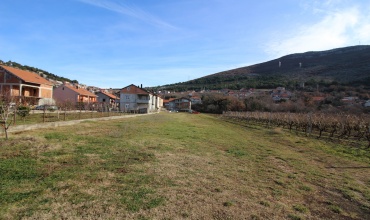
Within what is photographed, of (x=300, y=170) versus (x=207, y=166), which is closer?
(x=207, y=166)

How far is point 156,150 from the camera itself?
32.0 ft

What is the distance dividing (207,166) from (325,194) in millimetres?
3416

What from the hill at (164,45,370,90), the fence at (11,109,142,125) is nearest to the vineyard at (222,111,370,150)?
the fence at (11,109,142,125)

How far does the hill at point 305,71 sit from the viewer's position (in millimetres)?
81806

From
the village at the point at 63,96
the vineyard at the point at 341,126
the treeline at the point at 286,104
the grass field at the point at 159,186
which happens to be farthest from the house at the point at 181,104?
the grass field at the point at 159,186

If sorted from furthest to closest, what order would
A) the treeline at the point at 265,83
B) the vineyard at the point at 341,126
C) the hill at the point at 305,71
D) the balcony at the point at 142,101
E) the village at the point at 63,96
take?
the hill at the point at 305,71, the treeline at the point at 265,83, the balcony at the point at 142,101, the village at the point at 63,96, the vineyard at the point at 341,126

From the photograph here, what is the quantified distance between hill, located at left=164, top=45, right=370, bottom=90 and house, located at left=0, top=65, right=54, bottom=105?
79.7 metres

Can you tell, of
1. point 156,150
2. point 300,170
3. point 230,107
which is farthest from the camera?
point 230,107

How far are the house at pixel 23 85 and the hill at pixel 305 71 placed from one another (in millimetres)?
79713

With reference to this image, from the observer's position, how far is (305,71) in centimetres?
10956

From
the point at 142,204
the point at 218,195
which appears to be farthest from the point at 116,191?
the point at 218,195

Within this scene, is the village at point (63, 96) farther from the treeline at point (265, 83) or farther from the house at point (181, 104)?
the house at point (181, 104)

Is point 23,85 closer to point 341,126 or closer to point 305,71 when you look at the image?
point 341,126

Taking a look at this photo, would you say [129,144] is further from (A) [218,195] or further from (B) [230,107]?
(B) [230,107]
